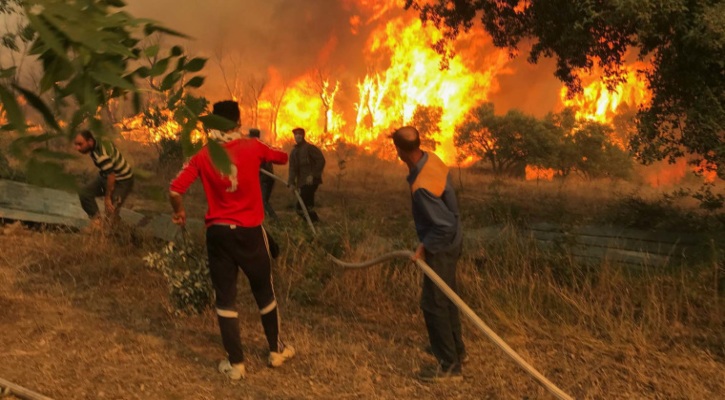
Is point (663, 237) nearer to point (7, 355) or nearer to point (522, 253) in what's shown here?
point (522, 253)

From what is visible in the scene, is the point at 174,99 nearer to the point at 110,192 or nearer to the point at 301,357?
the point at 301,357

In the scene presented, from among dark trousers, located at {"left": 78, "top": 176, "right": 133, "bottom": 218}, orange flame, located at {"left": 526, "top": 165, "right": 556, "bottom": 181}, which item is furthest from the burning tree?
dark trousers, located at {"left": 78, "top": 176, "right": 133, "bottom": 218}

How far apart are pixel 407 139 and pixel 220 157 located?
2986mm

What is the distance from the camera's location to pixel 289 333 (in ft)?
18.4

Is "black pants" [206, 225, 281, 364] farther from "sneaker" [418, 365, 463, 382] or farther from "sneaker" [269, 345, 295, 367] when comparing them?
"sneaker" [418, 365, 463, 382]

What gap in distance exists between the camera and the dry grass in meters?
4.57

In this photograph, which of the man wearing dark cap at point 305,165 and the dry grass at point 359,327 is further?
the man wearing dark cap at point 305,165

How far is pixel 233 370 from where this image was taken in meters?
4.69

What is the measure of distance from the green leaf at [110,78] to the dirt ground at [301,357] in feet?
10.2

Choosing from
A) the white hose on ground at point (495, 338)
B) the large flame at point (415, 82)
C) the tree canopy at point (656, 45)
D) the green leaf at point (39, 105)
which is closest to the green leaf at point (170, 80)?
the green leaf at point (39, 105)

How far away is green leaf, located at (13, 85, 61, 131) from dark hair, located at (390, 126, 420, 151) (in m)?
2.97

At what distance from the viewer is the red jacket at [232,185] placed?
4.52m

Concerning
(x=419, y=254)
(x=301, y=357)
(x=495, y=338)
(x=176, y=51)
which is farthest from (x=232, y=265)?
(x=176, y=51)

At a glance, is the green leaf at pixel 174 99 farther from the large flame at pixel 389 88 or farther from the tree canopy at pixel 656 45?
the large flame at pixel 389 88
